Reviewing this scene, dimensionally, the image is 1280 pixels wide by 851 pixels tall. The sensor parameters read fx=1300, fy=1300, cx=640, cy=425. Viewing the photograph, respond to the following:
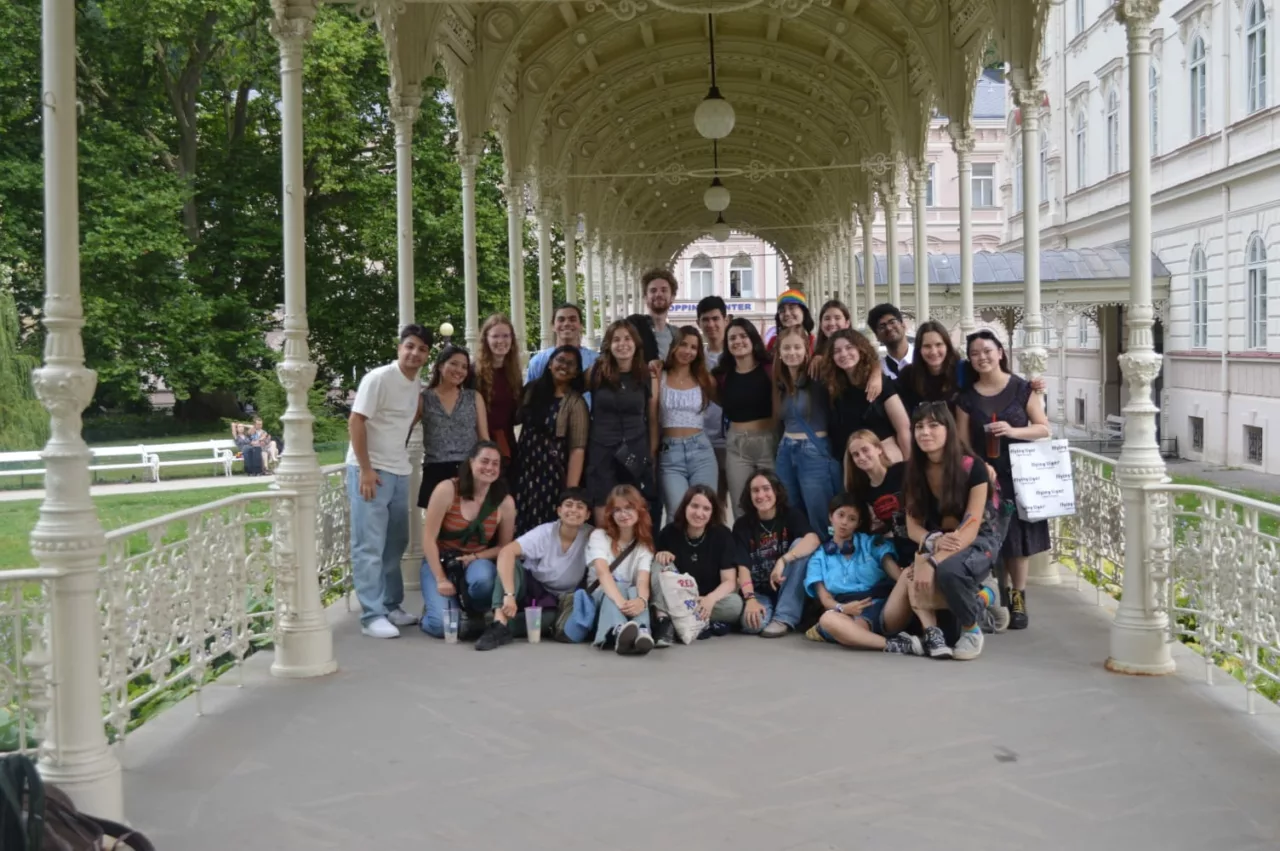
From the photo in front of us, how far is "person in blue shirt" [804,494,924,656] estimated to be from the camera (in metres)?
7.07

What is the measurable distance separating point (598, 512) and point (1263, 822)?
4144 millimetres

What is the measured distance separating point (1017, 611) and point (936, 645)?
1150 millimetres

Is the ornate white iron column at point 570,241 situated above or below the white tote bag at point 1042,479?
above

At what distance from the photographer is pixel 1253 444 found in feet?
76.5

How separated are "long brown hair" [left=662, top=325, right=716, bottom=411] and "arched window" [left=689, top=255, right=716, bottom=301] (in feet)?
197

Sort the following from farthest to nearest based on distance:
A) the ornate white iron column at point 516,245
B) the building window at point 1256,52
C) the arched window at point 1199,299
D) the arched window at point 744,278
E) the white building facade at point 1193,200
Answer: the arched window at point 744,278
the arched window at point 1199,299
the white building facade at point 1193,200
the building window at point 1256,52
the ornate white iron column at point 516,245

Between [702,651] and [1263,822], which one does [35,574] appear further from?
[1263,822]

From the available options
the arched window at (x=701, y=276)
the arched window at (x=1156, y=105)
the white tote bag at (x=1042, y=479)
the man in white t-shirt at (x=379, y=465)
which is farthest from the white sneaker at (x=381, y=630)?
the arched window at (x=701, y=276)

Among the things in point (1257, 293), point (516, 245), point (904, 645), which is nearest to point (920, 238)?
point (516, 245)

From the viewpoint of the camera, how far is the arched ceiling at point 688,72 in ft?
34.7

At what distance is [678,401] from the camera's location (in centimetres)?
808

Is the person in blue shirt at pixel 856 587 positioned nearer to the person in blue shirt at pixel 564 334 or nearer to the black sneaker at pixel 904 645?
the black sneaker at pixel 904 645

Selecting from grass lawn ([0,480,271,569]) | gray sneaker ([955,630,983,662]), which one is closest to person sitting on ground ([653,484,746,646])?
gray sneaker ([955,630,983,662])

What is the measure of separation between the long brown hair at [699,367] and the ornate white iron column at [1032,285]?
7.95 feet
